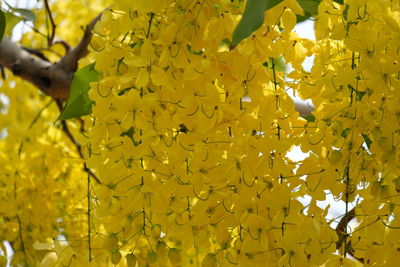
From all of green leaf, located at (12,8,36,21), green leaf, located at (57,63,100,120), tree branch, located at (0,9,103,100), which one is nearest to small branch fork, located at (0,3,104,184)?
tree branch, located at (0,9,103,100)

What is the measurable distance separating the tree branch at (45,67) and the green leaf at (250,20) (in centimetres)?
75

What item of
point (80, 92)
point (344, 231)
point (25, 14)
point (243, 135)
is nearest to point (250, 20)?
point (243, 135)

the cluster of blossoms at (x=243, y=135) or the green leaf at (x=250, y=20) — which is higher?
the green leaf at (x=250, y=20)

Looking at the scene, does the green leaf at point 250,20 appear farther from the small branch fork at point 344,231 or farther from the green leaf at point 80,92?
the green leaf at point 80,92

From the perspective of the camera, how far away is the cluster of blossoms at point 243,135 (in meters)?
0.90

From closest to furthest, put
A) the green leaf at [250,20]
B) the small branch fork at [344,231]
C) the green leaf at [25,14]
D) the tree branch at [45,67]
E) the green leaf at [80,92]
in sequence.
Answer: the green leaf at [250,20], the small branch fork at [344,231], the green leaf at [80,92], the green leaf at [25,14], the tree branch at [45,67]

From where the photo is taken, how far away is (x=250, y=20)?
81cm

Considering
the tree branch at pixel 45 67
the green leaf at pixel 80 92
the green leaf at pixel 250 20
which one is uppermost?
the green leaf at pixel 250 20

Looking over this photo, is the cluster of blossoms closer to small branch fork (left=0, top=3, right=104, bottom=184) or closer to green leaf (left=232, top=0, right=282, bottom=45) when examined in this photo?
green leaf (left=232, top=0, right=282, bottom=45)

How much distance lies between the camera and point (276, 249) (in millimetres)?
901

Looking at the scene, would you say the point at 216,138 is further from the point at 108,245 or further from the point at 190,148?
the point at 108,245

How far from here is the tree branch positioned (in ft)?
5.06

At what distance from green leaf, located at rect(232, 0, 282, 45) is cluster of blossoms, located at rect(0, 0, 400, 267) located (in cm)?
9

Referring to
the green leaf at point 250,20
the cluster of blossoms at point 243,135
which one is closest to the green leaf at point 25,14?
the cluster of blossoms at point 243,135
